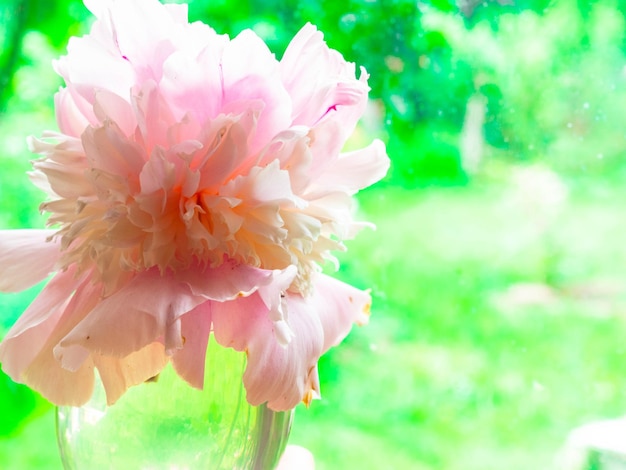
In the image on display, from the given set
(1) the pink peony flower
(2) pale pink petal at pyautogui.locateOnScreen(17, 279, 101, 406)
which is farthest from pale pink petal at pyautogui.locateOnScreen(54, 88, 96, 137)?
(2) pale pink petal at pyautogui.locateOnScreen(17, 279, 101, 406)

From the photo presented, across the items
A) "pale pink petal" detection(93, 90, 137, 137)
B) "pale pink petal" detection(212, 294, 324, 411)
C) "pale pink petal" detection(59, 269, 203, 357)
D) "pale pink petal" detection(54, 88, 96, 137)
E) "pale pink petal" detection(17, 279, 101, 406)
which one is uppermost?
"pale pink petal" detection(93, 90, 137, 137)

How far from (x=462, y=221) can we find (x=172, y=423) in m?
1.01

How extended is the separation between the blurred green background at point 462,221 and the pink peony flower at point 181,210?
3.08 ft

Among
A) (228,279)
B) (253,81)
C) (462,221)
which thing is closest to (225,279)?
(228,279)

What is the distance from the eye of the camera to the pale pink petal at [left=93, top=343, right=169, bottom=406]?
0.51 m

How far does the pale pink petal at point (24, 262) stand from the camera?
53 cm

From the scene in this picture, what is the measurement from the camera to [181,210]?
47cm

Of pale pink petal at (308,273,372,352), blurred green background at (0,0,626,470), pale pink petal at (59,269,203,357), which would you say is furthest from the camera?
blurred green background at (0,0,626,470)

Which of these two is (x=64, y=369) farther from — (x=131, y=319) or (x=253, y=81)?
(x=253, y=81)

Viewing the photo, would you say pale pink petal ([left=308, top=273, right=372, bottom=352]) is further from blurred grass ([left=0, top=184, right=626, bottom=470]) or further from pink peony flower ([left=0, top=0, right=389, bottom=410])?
blurred grass ([left=0, top=184, right=626, bottom=470])

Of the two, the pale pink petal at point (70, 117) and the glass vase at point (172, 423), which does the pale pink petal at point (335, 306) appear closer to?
the glass vase at point (172, 423)

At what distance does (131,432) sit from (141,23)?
11.0 inches

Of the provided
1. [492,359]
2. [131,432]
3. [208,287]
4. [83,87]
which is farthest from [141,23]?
[492,359]

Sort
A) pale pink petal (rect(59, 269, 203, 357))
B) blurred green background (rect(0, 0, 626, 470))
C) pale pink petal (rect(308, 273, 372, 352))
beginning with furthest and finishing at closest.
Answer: blurred green background (rect(0, 0, 626, 470))
pale pink petal (rect(308, 273, 372, 352))
pale pink petal (rect(59, 269, 203, 357))
